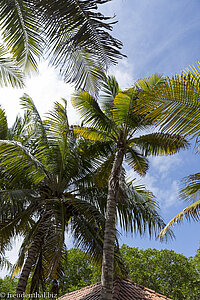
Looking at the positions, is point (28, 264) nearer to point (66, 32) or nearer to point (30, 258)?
point (30, 258)

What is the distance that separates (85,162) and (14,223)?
3392mm

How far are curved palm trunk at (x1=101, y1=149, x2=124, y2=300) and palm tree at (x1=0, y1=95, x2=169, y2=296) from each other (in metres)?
0.38

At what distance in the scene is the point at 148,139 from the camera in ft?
33.7

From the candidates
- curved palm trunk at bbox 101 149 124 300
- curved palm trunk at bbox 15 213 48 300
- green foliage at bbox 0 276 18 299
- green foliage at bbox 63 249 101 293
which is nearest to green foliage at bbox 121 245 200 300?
green foliage at bbox 63 249 101 293

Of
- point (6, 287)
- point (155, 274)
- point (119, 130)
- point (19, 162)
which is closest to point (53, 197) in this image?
point (19, 162)

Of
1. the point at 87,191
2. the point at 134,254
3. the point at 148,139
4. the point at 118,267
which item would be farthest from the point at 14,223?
the point at 134,254

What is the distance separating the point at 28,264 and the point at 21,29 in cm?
727

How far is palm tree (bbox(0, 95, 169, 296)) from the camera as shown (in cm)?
923

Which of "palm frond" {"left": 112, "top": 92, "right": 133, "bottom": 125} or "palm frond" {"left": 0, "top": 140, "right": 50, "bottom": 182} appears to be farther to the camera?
"palm frond" {"left": 112, "top": 92, "right": 133, "bottom": 125}

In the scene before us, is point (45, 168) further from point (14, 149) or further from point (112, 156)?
point (112, 156)

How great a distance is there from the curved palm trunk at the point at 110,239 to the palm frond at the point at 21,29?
4113mm

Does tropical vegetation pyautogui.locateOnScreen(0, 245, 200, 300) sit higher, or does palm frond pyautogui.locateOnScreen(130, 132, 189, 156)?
palm frond pyautogui.locateOnScreen(130, 132, 189, 156)

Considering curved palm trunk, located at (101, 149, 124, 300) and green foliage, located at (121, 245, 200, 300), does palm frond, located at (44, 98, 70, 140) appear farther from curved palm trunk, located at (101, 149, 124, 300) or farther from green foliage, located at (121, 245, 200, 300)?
green foliage, located at (121, 245, 200, 300)

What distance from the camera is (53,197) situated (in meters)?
10.6
